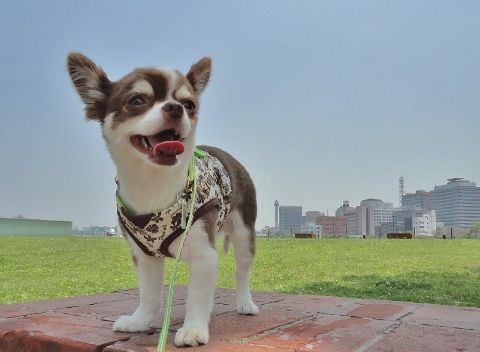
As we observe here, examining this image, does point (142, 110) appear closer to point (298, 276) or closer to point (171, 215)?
point (171, 215)

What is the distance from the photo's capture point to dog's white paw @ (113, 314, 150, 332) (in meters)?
3.29

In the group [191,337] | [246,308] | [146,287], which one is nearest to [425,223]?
[246,308]

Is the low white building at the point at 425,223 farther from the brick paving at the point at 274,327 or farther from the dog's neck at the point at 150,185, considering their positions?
the dog's neck at the point at 150,185

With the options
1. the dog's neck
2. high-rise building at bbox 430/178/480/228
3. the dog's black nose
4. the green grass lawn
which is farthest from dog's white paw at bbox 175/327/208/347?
high-rise building at bbox 430/178/480/228

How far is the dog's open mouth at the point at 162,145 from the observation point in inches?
106

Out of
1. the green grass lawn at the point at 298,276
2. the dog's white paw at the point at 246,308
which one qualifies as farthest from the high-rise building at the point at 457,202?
the dog's white paw at the point at 246,308

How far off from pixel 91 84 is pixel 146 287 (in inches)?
52.1

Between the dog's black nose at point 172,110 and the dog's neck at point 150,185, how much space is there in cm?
32

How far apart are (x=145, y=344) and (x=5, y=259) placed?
33.2 feet

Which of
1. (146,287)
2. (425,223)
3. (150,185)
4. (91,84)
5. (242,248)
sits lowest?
(146,287)

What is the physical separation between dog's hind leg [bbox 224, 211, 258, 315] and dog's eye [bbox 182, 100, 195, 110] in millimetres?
1075

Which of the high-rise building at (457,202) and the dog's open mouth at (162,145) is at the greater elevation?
the high-rise building at (457,202)

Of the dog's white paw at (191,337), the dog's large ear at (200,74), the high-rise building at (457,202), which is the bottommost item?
the dog's white paw at (191,337)

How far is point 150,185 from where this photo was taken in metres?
2.95
